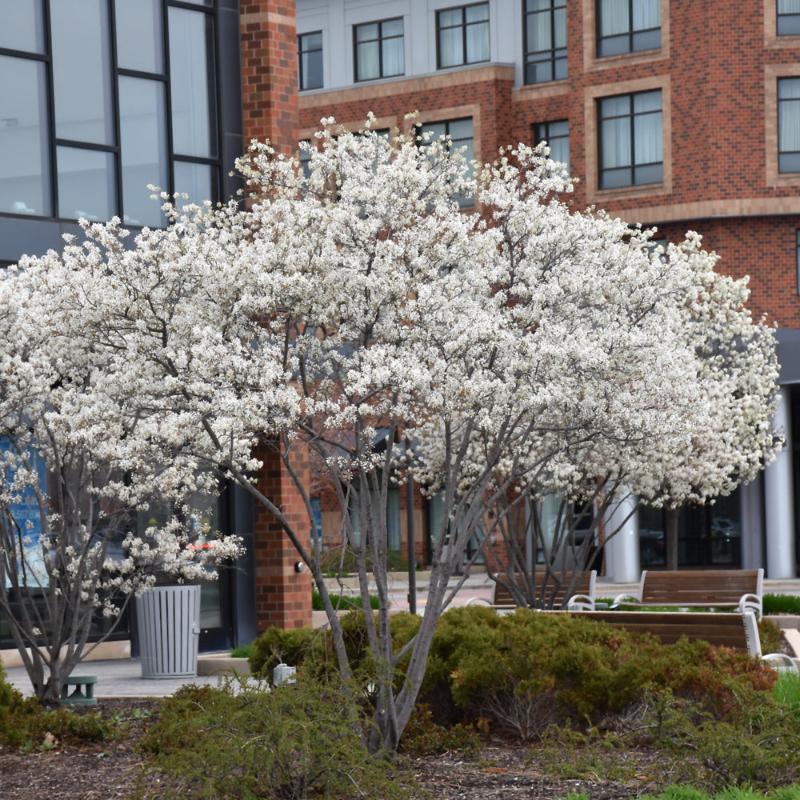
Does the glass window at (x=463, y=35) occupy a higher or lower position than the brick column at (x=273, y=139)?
higher

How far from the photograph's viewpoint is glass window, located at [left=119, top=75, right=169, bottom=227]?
19828mm

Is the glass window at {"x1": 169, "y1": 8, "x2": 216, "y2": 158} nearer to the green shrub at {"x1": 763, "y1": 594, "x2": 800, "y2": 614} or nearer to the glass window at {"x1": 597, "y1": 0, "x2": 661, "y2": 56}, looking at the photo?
the green shrub at {"x1": 763, "y1": 594, "x2": 800, "y2": 614}

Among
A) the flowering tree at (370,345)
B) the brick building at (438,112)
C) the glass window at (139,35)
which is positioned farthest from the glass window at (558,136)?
the flowering tree at (370,345)

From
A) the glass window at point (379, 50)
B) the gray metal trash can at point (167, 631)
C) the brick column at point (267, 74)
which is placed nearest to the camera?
the gray metal trash can at point (167, 631)

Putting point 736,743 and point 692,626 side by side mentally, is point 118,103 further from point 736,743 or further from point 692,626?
point 736,743

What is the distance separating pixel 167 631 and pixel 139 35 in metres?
7.35

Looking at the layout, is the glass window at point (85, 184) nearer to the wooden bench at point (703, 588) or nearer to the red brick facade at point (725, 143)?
the wooden bench at point (703, 588)

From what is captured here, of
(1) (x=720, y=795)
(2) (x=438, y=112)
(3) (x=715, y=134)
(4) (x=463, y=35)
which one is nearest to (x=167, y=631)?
(1) (x=720, y=795)

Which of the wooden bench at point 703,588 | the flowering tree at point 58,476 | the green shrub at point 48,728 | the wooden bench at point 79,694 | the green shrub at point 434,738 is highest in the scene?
the flowering tree at point 58,476

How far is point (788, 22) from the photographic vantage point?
40938 millimetres

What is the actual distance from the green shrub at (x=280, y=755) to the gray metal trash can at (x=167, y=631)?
8.71 meters

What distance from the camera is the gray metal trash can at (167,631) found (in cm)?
1734

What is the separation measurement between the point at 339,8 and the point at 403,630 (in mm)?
39326

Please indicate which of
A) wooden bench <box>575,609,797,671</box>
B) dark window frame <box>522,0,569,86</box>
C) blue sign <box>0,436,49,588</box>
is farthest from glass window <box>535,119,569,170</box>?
wooden bench <box>575,609,797,671</box>
